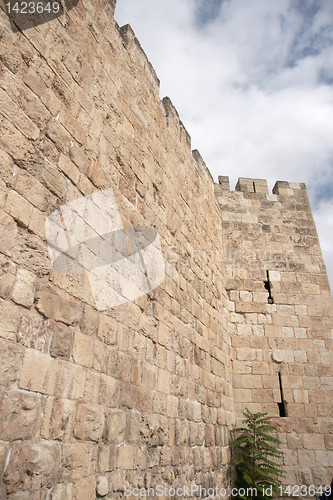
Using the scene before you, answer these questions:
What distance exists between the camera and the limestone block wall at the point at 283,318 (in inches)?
239

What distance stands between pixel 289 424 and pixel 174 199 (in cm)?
386

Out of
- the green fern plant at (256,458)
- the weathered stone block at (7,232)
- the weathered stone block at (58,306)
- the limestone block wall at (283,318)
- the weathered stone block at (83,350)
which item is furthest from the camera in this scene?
the limestone block wall at (283,318)

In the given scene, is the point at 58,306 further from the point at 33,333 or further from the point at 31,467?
the point at 31,467

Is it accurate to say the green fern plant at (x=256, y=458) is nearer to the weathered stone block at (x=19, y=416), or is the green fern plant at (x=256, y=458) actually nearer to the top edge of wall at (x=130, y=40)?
the weathered stone block at (x=19, y=416)

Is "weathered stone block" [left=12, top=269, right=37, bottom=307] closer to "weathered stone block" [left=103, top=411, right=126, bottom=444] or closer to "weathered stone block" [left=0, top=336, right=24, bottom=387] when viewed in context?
"weathered stone block" [left=0, top=336, right=24, bottom=387]

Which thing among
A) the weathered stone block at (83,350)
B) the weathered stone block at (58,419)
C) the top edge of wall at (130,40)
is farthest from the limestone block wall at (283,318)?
the weathered stone block at (58,419)

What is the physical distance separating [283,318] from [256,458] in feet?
7.69

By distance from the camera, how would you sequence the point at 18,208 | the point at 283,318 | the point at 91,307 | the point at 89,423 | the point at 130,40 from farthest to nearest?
the point at 283,318 → the point at 130,40 → the point at 91,307 → the point at 89,423 → the point at 18,208

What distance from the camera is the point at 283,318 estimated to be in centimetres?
690

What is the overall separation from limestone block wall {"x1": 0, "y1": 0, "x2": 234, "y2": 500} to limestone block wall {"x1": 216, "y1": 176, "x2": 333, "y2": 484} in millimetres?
1185

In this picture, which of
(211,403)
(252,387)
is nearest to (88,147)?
(211,403)

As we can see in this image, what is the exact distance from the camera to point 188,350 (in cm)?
479

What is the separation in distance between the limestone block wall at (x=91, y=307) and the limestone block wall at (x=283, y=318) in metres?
1.18

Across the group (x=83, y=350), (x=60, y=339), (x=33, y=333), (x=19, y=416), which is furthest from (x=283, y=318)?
(x=19, y=416)
